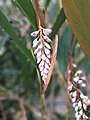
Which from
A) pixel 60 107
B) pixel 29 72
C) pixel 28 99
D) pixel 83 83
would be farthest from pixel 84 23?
pixel 60 107

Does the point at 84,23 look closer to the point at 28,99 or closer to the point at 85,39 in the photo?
the point at 85,39

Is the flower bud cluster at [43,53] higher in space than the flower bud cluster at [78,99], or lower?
higher

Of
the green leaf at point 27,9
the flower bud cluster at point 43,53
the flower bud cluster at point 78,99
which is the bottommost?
the flower bud cluster at point 78,99

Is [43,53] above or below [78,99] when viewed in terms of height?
above

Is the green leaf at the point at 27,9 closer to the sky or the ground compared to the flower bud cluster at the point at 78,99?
closer to the sky

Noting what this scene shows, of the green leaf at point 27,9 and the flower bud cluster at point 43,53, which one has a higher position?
the green leaf at point 27,9
